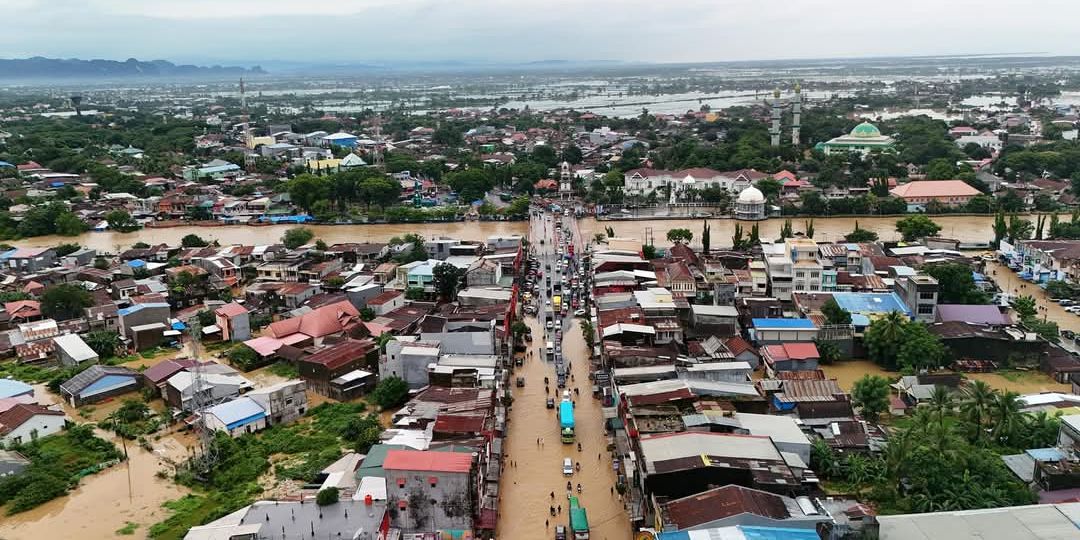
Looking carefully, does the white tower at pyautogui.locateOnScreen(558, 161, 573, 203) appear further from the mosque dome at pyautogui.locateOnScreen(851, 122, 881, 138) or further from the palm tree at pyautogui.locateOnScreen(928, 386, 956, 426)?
the palm tree at pyautogui.locateOnScreen(928, 386, 956, 426)

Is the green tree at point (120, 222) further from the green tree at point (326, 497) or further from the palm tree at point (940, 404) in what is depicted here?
the palm tree at point (940, 404)

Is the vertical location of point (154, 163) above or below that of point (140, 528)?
above

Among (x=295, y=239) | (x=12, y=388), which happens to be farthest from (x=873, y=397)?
(x=295, y=239)

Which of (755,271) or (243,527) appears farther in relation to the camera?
(755,271)

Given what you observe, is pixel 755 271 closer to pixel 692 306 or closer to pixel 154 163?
pixel 692 306

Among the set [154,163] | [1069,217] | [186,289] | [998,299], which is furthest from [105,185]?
[1069,217]

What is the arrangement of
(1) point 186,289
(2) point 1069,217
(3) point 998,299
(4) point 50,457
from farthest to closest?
(2) point 1069,217, (1) point 186,289, (3) point 998,299, (4) point 50,457

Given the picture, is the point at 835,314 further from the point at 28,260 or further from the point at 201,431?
the point at 28,260
